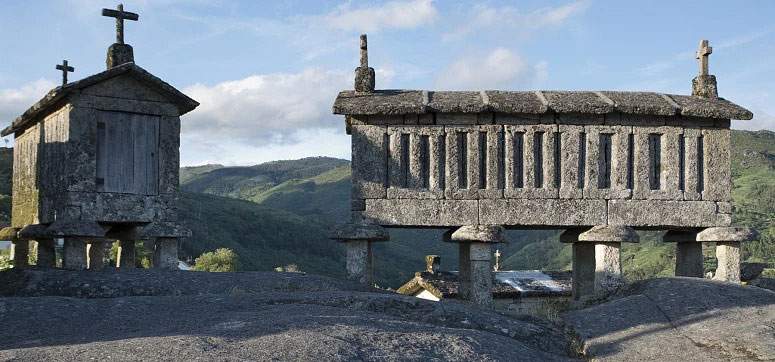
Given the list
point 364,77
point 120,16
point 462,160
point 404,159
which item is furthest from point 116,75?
point 462,160

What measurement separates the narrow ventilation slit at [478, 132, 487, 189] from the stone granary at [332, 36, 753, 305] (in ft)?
0.05

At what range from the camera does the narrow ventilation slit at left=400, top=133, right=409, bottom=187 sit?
1356cm

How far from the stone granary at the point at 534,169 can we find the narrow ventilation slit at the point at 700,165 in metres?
0.02

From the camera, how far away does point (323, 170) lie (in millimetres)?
191125

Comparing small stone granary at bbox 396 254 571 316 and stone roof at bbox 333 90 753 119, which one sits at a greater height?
stone roof at bbox 333 90 753 119

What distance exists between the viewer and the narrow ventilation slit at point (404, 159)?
1356cm

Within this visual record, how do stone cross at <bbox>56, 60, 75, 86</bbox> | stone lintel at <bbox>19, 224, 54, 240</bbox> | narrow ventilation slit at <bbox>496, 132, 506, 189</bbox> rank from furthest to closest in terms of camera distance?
stone cross at <bbox>56, 60, 75, 86</bbox> < narrow ventilation slit at <bbox>496, 132, 506, 189</bbox> < stone lintel at <bbox>19, 224, 54, 240</bbox>

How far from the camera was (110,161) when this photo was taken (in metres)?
13.5

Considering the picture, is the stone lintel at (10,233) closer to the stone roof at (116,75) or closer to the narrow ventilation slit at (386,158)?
the stone roof at (116,75)

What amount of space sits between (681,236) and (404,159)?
528cm

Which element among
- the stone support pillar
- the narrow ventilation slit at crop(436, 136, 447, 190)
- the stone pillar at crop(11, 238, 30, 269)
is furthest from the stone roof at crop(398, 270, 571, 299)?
the narrow ventilation slit at crop(436, 136, 447, 190)

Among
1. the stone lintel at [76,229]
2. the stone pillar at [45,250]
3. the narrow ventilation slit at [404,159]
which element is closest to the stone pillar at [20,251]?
the stone pillar at [45,250]

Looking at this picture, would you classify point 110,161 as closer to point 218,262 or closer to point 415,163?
point 415,163

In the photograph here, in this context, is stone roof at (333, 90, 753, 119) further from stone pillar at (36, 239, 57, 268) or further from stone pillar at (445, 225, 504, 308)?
stone pillar at (36, 239, 57, 268)
